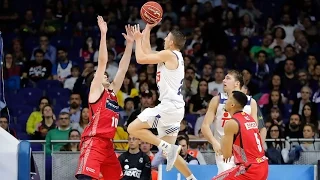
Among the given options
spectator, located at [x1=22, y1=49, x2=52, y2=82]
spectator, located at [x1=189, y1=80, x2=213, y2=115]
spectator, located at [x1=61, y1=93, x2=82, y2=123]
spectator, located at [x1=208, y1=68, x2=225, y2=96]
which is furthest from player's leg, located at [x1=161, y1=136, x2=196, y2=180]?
spectator, located at [x1=22, y1=49, x2=52, y2=82]

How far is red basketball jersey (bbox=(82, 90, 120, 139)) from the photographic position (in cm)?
1115

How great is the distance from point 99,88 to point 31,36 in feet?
30.1

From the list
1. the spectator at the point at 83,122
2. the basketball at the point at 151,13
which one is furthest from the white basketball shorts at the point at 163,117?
the spectator at the point at 83,122

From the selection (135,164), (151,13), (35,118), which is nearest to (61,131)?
(35,118)

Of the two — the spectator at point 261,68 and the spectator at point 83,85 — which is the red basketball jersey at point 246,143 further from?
the spectator at point 261,68

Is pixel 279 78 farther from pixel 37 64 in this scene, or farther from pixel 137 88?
pixel 37 64

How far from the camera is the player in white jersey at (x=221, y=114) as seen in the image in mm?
11781

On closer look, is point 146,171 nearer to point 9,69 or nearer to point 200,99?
point 200,99

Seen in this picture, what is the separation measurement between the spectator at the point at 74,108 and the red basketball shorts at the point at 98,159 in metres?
5.08

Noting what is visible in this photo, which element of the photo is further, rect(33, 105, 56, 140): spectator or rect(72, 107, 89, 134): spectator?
rect(33, 105, 56, 140): spectator

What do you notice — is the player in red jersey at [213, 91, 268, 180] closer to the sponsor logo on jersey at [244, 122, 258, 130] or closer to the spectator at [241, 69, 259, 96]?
the sponsor logo on jersey at [244, 122, 258, 130]

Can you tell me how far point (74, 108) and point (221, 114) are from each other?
16.6 ft

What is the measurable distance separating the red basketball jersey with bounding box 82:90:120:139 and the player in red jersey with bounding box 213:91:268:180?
1.62 metres

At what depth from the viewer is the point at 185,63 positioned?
18.1 metres
